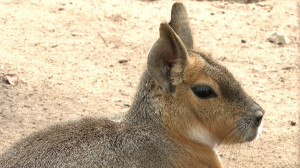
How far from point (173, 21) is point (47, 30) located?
381 cm

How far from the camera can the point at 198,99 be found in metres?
3.49

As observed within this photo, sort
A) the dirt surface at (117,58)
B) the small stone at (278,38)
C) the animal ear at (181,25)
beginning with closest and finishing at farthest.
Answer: the animal ear at (181,25)
the dirt surface at (117,58)
the small stone at (278,38)

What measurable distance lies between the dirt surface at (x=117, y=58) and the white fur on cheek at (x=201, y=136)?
4.11 ft

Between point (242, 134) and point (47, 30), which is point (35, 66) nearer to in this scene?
point (47, 30)

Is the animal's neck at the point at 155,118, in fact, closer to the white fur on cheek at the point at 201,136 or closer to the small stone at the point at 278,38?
the white fur on cheek at the point at 201,136

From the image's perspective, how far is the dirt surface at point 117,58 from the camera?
5414 millimetres

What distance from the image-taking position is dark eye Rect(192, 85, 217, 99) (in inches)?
137

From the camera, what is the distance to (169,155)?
11.9ft

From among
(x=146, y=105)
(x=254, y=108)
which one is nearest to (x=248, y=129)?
(x=254, y=108)

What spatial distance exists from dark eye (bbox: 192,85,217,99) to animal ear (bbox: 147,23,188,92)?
5.3 inches

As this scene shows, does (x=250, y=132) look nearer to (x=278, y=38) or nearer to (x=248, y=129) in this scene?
(x=248, y=129)

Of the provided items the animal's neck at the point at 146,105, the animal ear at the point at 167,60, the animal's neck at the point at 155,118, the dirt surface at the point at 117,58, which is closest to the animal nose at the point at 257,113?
the animal's neck at the point at 155,118

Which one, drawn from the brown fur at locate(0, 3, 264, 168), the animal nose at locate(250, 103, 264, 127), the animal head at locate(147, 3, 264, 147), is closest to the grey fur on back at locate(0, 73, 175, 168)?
the brown fur at locate(0, 3, 264, 168)

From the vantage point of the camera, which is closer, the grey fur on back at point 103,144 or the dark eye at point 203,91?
the grey fur on back at point 103,144
